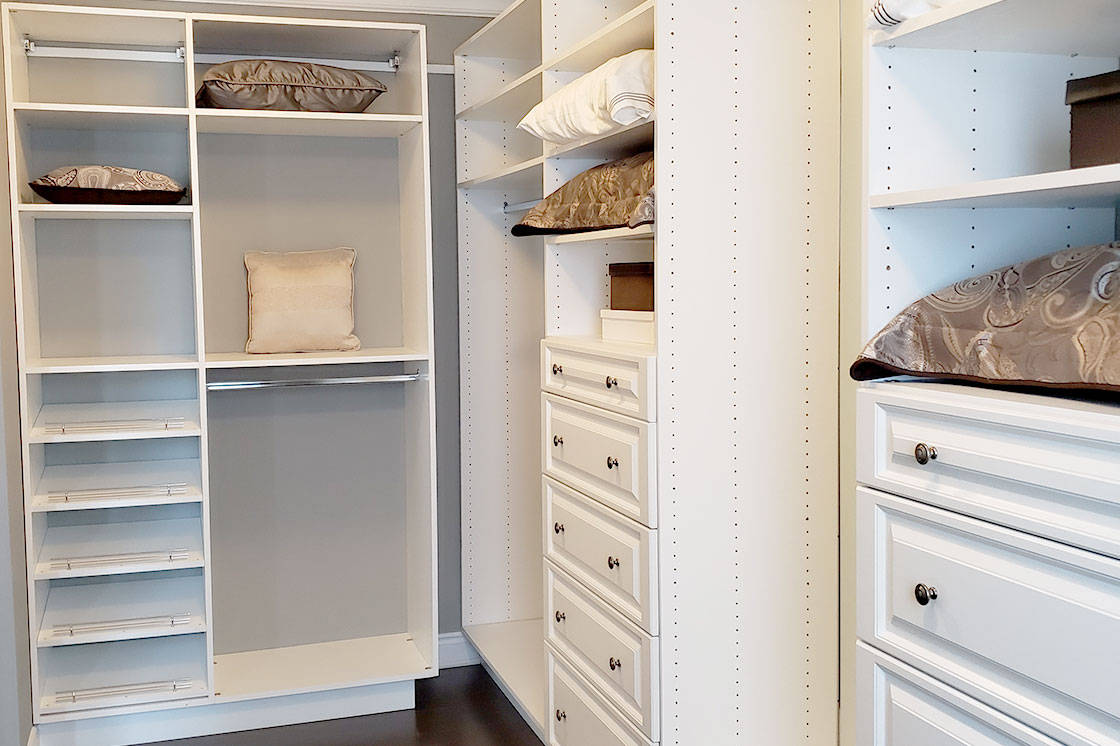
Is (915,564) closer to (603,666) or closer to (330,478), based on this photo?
(603,666)

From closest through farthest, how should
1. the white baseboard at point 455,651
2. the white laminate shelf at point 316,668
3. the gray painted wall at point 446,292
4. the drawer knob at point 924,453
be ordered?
the drawer knob at point 924,453 < the white laminate shelf at point 316,668 < the gray painted wall at point 446,292 < the white baseboard at point 455,651

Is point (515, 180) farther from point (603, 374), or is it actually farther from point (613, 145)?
point (603, 374)

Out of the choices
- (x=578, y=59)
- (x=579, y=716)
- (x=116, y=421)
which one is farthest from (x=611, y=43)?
(x=116, y=421)

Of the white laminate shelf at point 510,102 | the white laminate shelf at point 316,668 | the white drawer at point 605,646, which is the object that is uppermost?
the white laminate shelf at point 510,102

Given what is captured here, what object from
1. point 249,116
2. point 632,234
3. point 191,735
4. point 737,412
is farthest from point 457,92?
point 191,735

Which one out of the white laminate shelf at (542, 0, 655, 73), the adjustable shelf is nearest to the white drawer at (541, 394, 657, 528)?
the white laminate shelf at (542, 0, 655, 73)

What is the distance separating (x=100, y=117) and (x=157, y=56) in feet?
1.34

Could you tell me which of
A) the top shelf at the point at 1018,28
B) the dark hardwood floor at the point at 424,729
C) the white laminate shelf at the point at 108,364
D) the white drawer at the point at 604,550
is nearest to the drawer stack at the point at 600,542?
the white drawer at the point at 604,550

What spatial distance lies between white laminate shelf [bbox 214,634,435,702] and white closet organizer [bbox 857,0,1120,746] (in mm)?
2088

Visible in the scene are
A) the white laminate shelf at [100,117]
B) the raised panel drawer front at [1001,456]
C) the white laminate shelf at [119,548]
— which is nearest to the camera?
the raised panel drawer front at [1001,456]

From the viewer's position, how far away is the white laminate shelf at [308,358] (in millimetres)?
3330

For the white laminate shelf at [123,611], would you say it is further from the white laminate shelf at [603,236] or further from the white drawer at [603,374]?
the white laminate shelf at [603,236]

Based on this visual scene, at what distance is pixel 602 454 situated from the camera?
259 centimetres

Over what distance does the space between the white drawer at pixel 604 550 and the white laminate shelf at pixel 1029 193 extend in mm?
974
